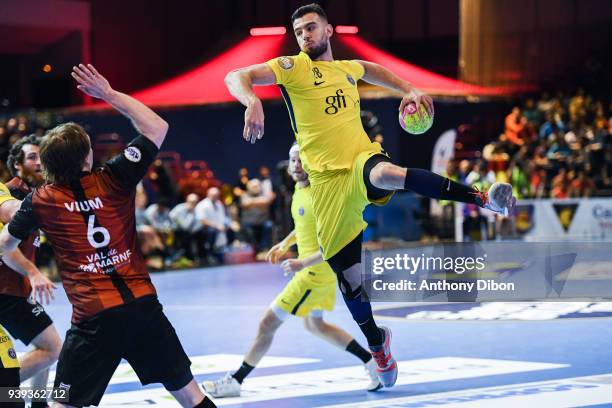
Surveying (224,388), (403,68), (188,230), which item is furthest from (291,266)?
(403,68)

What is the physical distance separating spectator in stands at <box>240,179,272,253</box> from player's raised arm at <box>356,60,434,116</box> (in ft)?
53.2

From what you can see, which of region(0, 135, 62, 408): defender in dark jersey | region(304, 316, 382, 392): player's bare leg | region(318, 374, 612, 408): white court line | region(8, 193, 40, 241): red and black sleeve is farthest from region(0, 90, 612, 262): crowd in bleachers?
region(8, 193, 40, 241): red and black sleeve

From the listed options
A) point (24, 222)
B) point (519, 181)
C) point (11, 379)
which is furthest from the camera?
point (519, 181)

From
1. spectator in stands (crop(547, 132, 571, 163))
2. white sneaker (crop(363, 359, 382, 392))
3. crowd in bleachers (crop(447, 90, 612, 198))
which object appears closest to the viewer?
white sneaker (crop(363, 359, 382, 392))

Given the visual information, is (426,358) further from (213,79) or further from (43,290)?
(213,79)

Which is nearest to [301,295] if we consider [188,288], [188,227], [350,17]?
[188,288]

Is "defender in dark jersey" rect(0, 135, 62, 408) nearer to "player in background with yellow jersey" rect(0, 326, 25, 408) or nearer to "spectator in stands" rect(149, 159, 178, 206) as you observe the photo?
"player in background with yellow jersey" rect(0, 326, 25, 408)

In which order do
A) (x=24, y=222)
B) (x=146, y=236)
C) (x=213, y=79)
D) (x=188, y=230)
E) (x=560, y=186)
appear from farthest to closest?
(x=213, y=79), (x=560, y=186), (x=188, y=230), (x=146, y=236), (x=24, y=222)

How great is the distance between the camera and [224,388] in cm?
827

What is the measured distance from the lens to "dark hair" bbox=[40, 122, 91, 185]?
5312 mm

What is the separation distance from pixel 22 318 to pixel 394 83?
3.09 m

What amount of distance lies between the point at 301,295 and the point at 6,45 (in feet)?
88.6

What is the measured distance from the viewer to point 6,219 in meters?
6.20

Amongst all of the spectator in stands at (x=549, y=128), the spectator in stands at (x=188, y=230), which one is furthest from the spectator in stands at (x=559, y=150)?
the spectator in stands at (x=188, y=230)
